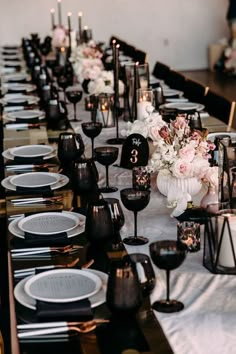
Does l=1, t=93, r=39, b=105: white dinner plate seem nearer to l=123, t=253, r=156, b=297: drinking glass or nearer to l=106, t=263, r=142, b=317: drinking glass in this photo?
l=123, t=253, r=156, b=297: drinking glass

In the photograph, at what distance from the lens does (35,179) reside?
3.26 metres

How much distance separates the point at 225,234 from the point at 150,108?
4.89 feet

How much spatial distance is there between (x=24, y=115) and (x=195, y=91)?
1355mm

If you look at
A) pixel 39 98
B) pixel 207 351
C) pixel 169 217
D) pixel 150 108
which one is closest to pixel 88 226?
pixel 169 217

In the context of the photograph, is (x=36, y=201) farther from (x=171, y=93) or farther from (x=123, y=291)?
(x=171, y=93)

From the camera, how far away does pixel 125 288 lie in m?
1.88

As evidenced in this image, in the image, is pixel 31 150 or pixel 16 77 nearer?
pixel 31 150

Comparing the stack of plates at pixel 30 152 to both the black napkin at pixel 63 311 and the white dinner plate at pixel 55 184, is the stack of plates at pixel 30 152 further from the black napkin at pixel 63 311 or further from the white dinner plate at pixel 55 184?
the black napkin at pixel 63 311

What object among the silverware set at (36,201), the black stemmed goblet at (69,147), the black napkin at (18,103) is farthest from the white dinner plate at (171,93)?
the silverware set at (36,201)

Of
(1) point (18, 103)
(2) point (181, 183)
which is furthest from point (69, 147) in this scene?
(1) point (18, 103)

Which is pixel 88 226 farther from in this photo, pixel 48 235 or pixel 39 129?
pixel 39 129

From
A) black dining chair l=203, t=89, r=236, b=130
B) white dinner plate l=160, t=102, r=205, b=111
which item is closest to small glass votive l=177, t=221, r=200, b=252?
black dining chair l=203, t=89, r=236, b=130

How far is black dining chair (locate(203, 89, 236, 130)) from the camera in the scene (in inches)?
186

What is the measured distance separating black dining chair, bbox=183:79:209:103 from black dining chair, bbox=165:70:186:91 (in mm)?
159
